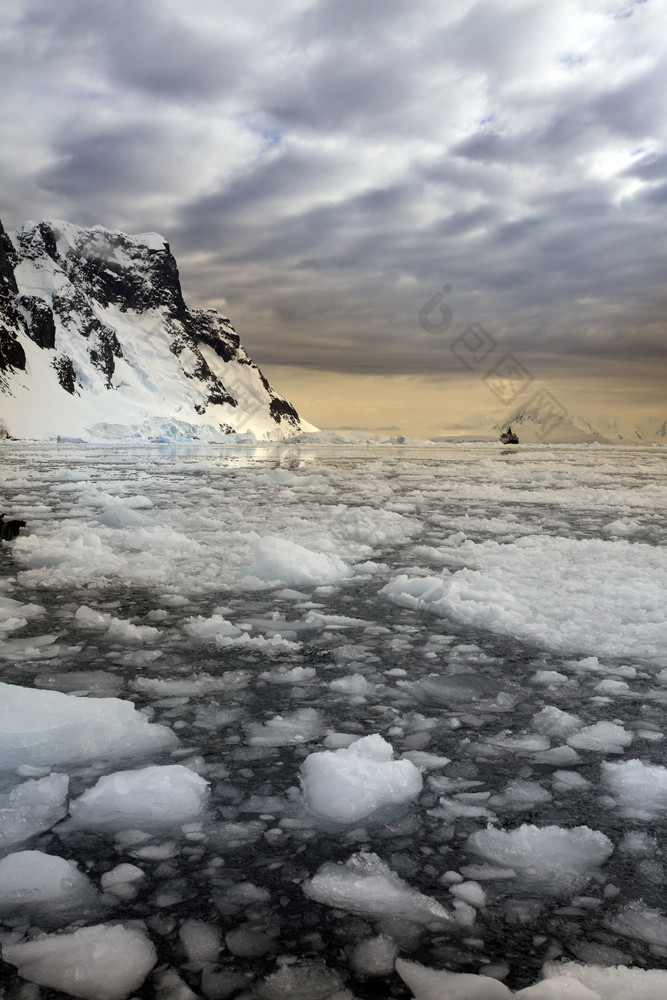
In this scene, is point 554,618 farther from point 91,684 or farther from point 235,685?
point 91,684

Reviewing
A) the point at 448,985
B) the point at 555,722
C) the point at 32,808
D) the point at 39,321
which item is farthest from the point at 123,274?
the point at 448,985

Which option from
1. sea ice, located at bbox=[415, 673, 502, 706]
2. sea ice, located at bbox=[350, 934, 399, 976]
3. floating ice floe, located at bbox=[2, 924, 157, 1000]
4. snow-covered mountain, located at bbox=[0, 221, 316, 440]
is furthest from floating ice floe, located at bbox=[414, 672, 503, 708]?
snow-covered mountain, located at bbox=[0, 221, 316, 440]

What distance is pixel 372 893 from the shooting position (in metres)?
1.65

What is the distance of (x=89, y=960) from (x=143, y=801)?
654 mm

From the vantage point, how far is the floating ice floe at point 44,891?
1543 mm

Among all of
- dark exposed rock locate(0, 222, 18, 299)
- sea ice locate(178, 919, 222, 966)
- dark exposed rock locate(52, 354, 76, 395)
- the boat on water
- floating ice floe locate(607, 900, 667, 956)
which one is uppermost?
dark exposed rock locate(0, 222, 18, 299)

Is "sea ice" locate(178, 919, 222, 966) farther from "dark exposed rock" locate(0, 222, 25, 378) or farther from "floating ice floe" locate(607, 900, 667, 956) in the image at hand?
"dark exposed rock" locate(0, 222, 25, 378)

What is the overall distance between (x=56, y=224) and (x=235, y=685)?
199284 mm

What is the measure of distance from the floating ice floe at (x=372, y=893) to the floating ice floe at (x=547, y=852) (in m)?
0.29

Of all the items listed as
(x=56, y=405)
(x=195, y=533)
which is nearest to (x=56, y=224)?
(x=56, y=405)

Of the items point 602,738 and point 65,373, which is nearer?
point 602,738

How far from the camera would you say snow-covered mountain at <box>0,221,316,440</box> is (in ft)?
387

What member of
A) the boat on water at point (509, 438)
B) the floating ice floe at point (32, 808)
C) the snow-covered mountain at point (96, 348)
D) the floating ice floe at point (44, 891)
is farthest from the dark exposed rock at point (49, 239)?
the floating ice floe at point (44, 891)

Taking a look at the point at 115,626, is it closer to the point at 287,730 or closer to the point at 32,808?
the point at 287,730
